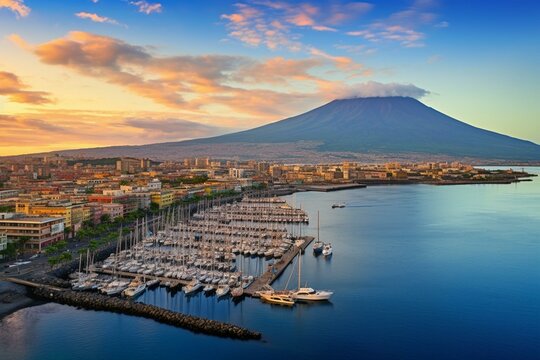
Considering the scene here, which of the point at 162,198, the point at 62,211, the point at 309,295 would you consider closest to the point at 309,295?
the point at 309,295

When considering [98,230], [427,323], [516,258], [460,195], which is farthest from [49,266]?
[460,195]

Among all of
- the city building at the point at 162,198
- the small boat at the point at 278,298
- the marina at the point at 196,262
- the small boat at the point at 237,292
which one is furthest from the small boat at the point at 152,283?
the city building at the point at 162,198

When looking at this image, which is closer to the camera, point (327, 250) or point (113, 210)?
point (327, 250)

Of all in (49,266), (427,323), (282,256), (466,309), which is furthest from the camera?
(282,256)

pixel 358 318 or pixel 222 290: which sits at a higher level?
pixel 222 290

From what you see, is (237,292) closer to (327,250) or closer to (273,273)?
(273,273)

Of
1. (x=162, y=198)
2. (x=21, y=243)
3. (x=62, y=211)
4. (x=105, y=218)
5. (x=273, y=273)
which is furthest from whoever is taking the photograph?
(x=162, y=198)

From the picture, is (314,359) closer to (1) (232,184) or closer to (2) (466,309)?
(2) (466,309)
